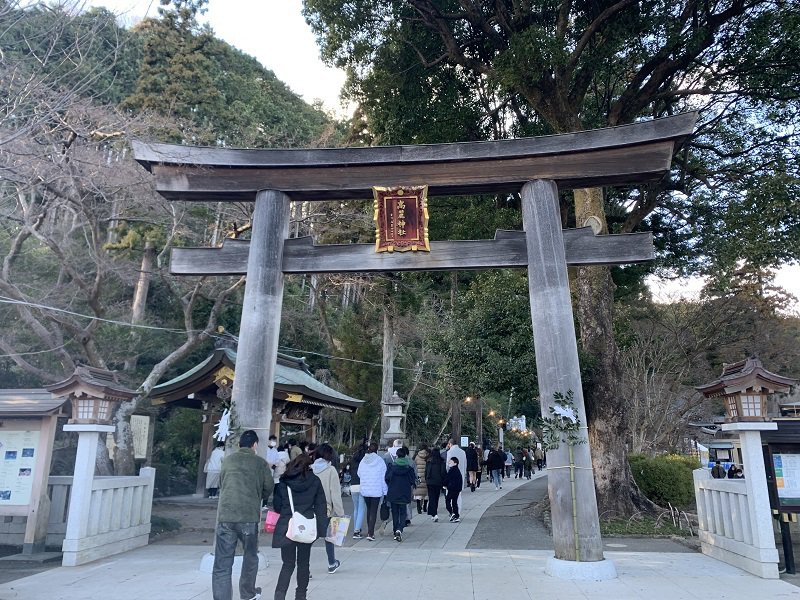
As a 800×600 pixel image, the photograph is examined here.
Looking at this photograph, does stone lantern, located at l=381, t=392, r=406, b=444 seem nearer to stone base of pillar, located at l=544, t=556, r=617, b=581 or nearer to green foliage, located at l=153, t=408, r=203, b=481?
green foliage, located at l=153, t=408, r=203, b=481

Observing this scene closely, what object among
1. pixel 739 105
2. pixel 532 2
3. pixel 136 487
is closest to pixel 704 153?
pixel 739 105

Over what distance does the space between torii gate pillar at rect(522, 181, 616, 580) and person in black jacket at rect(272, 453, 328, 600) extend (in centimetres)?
322

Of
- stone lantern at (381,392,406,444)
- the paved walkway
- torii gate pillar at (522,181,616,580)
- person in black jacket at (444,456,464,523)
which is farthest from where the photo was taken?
stone lantern at (381,392,406,444)

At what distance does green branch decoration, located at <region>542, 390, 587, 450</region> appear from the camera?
7117 mm

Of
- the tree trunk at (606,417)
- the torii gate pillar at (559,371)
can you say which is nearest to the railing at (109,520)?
the torii gate pillar at (559,371)

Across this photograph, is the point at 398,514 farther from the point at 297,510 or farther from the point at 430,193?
the point at 430,193

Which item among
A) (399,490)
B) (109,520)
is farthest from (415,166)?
(109,520)

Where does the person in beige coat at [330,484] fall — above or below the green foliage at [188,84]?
below

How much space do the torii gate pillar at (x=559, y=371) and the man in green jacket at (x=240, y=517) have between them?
378cm

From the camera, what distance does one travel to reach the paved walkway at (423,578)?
6125 mm

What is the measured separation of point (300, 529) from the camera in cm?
538

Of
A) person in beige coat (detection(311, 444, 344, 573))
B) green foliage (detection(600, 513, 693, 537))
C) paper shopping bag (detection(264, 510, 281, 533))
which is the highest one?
person in beige coat (detection(311, 444, 344, 573))

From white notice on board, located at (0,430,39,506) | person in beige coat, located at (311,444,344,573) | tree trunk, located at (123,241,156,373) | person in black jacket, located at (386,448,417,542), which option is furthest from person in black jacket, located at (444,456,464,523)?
tree trunk, located at (123,241,156,373)

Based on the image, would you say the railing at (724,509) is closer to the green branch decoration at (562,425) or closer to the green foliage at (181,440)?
the green branch decoration at (562,425)
